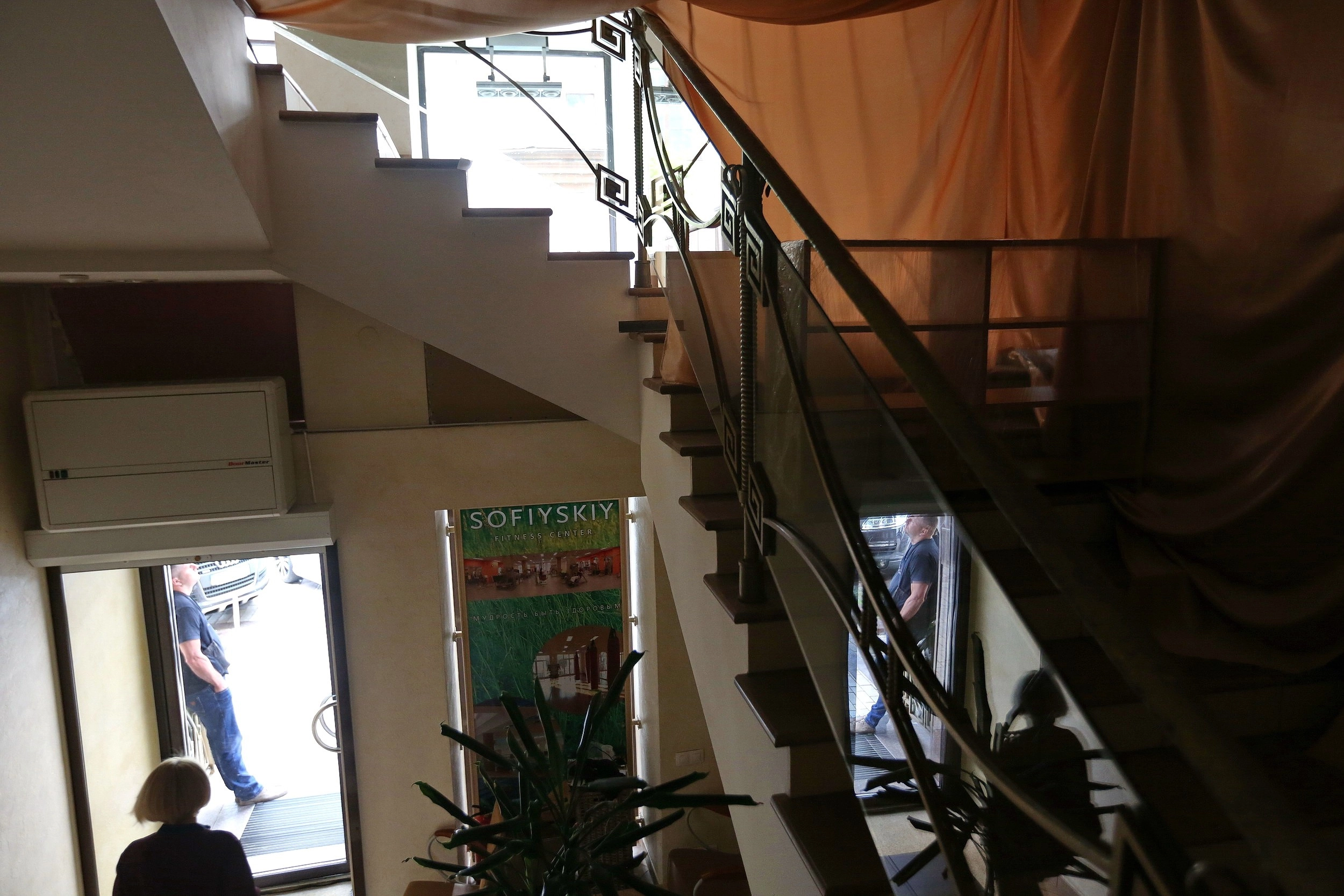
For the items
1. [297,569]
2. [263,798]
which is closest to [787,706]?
[297,569]

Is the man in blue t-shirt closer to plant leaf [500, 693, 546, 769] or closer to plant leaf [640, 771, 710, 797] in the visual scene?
plant leaf [500, 693, 546, 769]

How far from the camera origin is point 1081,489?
7.18 feet

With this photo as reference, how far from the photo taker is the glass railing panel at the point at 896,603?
0.84m

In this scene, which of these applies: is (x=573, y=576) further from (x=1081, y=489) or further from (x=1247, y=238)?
(x=1247, y=238)

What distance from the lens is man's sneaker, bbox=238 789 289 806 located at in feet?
14.0

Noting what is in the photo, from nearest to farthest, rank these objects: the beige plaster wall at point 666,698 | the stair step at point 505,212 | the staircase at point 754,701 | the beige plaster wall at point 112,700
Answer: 1. the staircase at point 754,701
2. the stair step at point 505,212
3. the beige plaster wall at point 112,700
4. the beige plaster wall at point 666,698

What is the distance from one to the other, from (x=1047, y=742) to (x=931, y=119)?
222 cm

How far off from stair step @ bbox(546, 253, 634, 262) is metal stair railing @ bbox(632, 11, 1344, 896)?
29.2 inches

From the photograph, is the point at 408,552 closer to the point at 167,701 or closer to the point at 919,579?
the point at 167,701

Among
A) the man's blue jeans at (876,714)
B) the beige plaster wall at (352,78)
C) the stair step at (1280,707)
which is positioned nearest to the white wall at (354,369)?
the beige plaster wall at (352,78)

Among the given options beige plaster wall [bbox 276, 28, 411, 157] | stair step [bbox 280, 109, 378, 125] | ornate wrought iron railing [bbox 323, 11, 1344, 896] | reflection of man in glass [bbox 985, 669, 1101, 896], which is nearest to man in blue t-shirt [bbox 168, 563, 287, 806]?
beige plaster wall [bbox 276, 28, 411, 157]

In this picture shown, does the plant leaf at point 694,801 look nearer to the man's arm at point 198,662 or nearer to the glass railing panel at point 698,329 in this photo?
the glass railing panel at point 698,329

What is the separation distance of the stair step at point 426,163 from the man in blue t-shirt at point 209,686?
7.99ft

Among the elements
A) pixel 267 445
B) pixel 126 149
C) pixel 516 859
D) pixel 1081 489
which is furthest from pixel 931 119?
pixel 267 445
